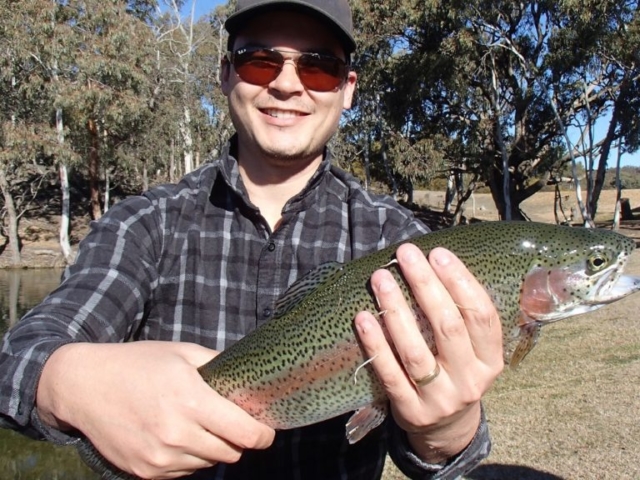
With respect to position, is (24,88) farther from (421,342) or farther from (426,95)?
(421,342)

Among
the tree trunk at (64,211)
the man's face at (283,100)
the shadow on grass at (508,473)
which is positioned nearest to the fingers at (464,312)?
the man's face at (283,100)

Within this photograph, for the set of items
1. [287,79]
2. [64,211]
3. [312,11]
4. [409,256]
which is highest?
[312,11]

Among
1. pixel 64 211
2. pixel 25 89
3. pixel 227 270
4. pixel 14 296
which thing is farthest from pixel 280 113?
pixel 64 211

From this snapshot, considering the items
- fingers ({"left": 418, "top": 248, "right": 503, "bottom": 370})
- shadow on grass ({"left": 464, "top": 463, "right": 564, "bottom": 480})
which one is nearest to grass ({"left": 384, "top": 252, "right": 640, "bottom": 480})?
shadow on grass ({"left": 464, "top": 463, "right": 564, "bottom": 480})

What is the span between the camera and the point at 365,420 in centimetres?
232

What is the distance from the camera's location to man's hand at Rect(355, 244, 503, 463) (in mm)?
2027

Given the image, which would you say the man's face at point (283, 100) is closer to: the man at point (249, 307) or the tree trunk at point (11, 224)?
the man at point (249, 307)

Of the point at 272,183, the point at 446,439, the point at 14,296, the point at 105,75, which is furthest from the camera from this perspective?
the point at 105,75

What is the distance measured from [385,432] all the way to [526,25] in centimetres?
3226

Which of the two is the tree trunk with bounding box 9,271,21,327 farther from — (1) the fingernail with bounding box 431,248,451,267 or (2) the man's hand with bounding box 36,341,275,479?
(1) the fingernail with bounding box 431,248,451,267

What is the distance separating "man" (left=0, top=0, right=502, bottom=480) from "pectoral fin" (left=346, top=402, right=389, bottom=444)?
108 millimetres

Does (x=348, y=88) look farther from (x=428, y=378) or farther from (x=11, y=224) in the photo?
(x=11, y=224)

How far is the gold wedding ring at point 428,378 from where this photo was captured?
204 cm

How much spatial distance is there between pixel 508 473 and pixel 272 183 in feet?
16.0
